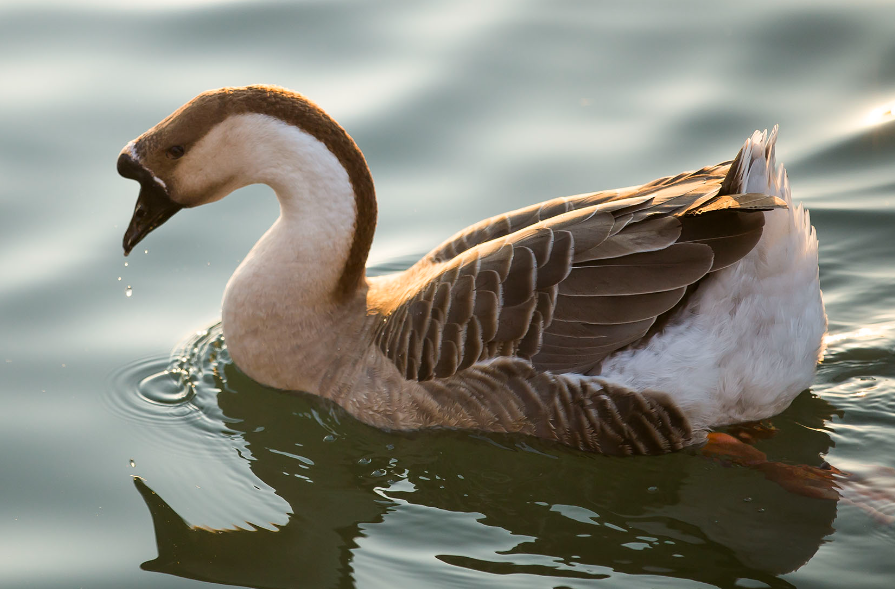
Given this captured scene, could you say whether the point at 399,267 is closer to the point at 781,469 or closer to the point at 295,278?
the point at 295,278

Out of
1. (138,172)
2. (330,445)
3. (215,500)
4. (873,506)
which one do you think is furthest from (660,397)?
(138,172)

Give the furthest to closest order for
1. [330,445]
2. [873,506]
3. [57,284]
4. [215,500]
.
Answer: [57,284], [330,445], [215,500], [873,506]

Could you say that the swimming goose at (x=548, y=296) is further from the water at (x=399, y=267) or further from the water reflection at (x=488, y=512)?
the water at (x=399, y=267)

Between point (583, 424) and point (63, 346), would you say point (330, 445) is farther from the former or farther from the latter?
point (63, 346)

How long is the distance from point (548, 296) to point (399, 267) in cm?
204

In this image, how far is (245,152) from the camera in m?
4.95

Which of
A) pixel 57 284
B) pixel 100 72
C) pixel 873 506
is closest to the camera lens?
pixel 873 506

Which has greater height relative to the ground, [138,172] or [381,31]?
[381,31]

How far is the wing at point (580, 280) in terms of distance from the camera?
438cm

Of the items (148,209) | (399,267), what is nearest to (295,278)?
(148,209)

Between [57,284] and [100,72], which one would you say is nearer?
[57,284]

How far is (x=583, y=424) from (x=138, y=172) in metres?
2.53

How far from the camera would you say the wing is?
4.38 m

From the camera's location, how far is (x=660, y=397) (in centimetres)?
443
